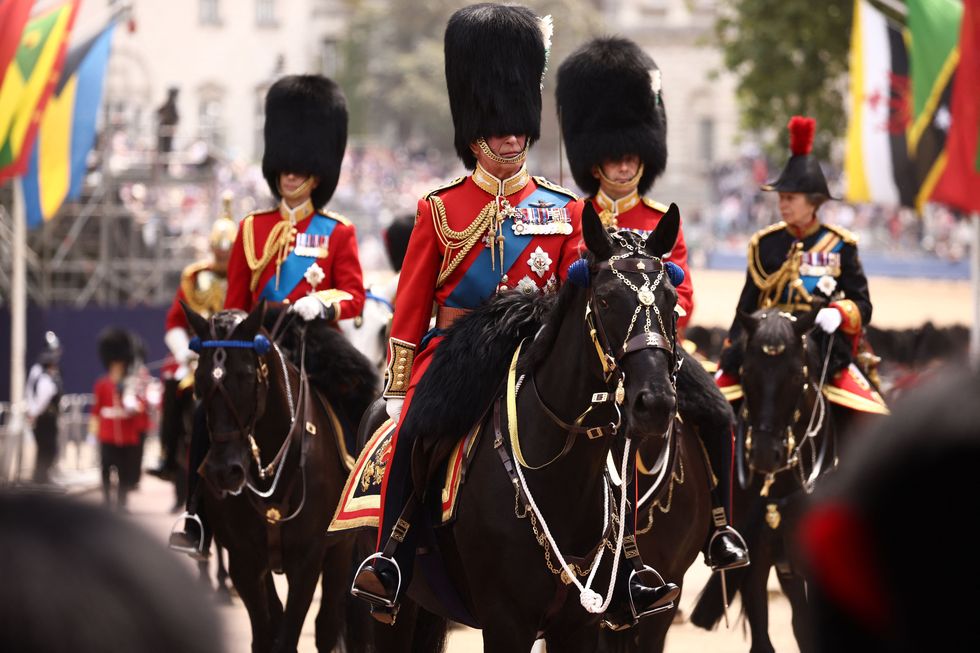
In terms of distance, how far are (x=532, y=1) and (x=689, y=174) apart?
9.38 metres

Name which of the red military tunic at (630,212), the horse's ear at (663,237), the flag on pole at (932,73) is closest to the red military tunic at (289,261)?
the red military tunic at (630,212)

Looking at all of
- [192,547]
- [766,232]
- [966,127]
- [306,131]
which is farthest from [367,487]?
[966,127]

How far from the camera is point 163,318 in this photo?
23.1 meters

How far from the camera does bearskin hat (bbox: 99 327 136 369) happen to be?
660 inches

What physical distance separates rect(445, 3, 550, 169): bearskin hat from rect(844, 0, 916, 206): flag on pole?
11.0m

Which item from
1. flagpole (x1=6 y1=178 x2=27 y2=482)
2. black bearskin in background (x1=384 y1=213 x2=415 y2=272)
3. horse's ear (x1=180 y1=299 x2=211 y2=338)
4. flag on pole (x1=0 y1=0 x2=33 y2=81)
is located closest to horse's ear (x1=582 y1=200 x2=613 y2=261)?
horse's ear (x1=180 y1=299 x2=211 y2=338)

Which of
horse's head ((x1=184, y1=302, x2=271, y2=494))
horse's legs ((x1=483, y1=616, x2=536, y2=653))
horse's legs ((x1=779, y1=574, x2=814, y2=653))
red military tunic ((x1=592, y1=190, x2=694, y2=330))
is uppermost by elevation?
red military tunic ((x1=592, y1=190, x2=694, y2=330))

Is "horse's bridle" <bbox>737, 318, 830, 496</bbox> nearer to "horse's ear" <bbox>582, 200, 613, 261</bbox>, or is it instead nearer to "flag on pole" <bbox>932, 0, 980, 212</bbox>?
"horse's ear" <bbox>582, 200, 613, 261</bbox>

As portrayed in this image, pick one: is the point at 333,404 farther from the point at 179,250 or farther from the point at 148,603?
the point at 179,250

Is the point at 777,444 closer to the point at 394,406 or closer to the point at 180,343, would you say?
the point at 394,406


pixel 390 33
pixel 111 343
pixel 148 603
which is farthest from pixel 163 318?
pixel 390 33

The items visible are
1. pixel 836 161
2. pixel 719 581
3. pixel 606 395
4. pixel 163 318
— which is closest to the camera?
pixel 606 395

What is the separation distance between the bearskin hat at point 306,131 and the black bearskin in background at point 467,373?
3282 mm

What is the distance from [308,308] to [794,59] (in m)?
17.2
